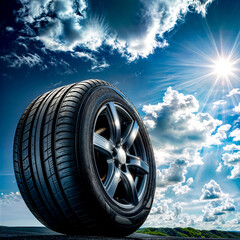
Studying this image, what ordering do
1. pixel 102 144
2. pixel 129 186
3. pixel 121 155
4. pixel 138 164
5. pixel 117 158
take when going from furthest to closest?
pixel 138 164, pixel 129 186, pixel 121 155, pixel 117 158, pixel 102 144

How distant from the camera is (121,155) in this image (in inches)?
134

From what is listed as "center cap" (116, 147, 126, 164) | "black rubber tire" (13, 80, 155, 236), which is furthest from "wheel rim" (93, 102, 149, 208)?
"black rubber tire" (13, 80, 155, 236)

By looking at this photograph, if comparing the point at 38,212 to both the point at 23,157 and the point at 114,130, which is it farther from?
the point at 114,130

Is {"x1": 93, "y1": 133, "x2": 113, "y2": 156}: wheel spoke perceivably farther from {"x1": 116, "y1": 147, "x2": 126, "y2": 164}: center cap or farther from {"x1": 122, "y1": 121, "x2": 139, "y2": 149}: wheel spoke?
{"x1": 122, "y1": 121, "x2": 139, "y2": 149}: wheel spoke

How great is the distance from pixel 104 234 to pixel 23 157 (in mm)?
1369

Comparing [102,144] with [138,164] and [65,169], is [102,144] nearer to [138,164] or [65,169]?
[65,169]

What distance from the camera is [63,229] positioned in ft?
8.73

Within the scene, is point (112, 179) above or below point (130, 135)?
below

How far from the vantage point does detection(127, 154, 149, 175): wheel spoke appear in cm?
370

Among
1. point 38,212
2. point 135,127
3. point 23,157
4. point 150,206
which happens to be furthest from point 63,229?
point 135,127

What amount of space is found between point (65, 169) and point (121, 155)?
120 centimetres

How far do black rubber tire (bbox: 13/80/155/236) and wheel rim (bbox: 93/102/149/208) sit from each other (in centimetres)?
29

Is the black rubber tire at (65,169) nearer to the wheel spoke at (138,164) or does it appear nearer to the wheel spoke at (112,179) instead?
the wheel spoke at (112,179)

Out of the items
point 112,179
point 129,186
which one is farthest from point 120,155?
point 129,186
